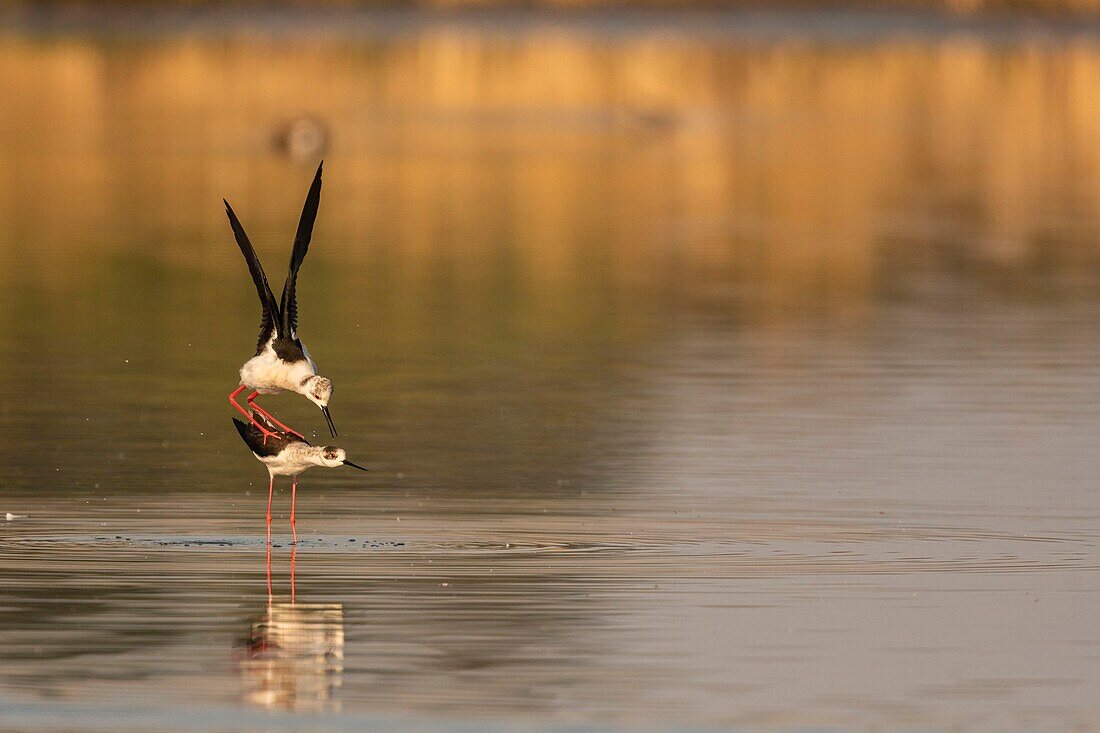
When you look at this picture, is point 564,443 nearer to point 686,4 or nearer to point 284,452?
point 284,452

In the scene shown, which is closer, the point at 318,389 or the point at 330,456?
the point at 330,456

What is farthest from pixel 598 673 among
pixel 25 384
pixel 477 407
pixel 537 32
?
pixel 537 32

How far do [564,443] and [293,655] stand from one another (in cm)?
733

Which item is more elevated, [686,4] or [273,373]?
[686,4]

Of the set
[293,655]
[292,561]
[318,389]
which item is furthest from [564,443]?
[293,655]

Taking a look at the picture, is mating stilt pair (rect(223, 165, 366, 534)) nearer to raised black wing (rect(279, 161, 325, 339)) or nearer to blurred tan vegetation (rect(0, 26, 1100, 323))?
raised black wing (rect(279, 161, 325, 339))

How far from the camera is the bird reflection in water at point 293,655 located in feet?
39.1

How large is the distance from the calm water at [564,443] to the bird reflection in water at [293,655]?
0.03 metres

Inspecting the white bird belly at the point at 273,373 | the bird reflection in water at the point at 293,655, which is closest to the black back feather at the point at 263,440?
the white bird belly at the point at 273,373

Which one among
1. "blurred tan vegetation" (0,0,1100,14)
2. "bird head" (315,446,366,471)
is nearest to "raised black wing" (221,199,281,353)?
"bird head" (315,446,366,471)

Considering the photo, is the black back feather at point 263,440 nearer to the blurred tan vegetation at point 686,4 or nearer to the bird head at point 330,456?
the bird head at point 330,456

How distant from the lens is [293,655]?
42.0 feet

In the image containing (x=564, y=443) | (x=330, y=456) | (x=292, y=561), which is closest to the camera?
(x=292, y=561)

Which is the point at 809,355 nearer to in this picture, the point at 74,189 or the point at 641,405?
the point at 641,405
